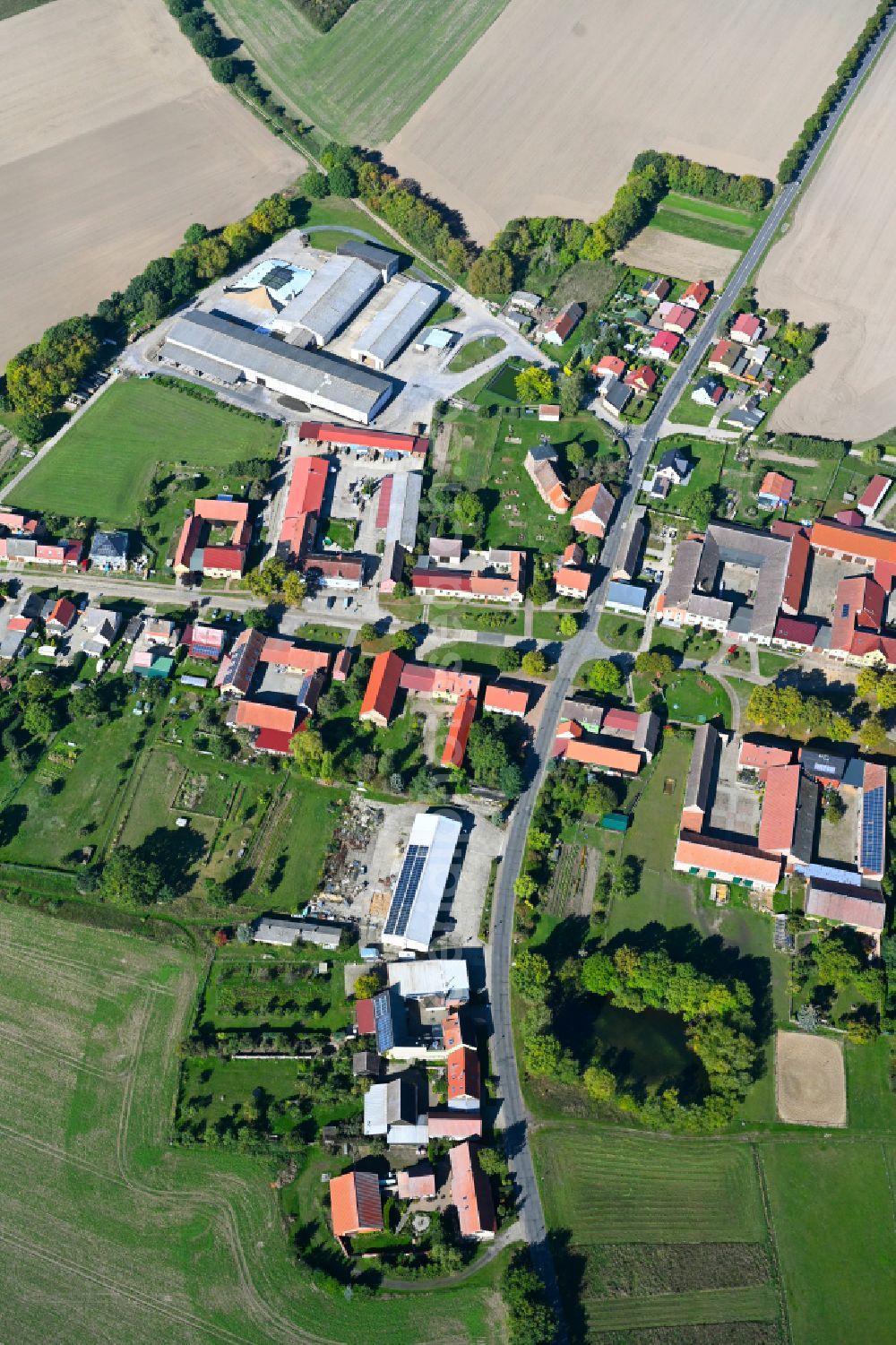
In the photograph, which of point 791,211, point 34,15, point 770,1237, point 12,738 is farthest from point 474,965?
point 34,15

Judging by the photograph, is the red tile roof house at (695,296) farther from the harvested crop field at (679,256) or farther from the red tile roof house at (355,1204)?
the red tile roof house at (355,1204)

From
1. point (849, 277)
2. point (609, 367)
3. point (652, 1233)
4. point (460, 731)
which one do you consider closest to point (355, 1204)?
point (652, 1233)

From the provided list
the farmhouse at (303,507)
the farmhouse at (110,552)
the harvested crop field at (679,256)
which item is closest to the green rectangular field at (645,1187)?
the farmhouse at (303,507)

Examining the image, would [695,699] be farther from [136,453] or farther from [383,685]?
[136,453]

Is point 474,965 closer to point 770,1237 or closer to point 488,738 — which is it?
point 488,738

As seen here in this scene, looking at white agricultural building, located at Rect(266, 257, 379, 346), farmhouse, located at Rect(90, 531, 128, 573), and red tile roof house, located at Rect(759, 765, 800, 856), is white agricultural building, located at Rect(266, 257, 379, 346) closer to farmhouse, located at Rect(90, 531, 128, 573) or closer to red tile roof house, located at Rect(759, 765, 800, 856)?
farmhouse, located at Rect(90, 531, 128, 573)

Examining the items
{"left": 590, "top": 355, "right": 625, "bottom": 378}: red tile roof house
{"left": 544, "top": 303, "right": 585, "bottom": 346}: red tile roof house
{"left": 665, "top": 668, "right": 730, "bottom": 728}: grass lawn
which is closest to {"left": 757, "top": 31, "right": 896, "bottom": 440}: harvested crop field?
{"left": 590, "top": 355, "right": 625, "bottom": 378}: red tile roof house
